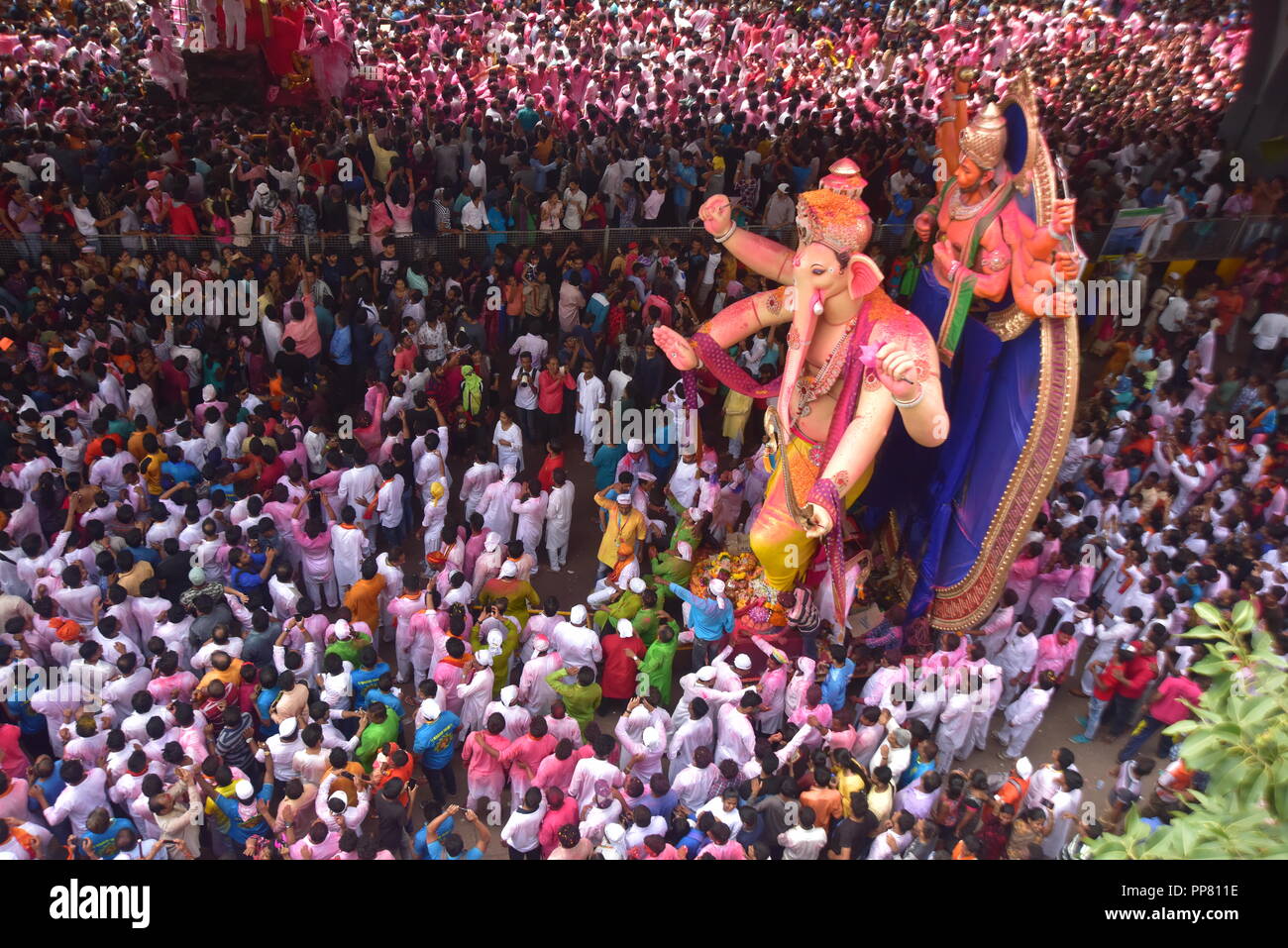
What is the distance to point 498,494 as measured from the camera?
350 inches

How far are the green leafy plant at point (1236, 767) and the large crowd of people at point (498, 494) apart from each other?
1688mm

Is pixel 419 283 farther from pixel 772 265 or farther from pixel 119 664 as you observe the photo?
pixel 119 664

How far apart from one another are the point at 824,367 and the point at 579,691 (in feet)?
9.61

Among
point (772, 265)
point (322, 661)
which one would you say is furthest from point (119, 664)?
point (772, 265)

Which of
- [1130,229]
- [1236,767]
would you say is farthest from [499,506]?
[1130,229]

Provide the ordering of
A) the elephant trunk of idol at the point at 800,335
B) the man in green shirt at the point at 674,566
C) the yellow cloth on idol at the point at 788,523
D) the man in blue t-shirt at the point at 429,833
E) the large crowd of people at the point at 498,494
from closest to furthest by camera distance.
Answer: the man in blue t-shirt at the point at 429,833
the large crowd of people at the point at 498,494
the elephant trunk of idol at the point at 800,335
the yellow cloth on idol at the point at 788,523
the man in green shirt at the point at 674,566

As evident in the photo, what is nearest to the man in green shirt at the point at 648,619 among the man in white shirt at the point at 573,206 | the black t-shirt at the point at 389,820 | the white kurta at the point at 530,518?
the white kurta at the point at 530,518

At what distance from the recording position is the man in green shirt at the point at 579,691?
713 centimetres

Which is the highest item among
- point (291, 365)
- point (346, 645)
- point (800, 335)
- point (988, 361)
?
point (800, 335)

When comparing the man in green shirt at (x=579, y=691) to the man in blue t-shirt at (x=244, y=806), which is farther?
the man in green shirt at (x=579, y=691)

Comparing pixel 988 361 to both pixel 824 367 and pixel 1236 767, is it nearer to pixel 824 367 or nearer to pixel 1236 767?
pixel 824 367

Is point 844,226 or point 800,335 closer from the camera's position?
point 844,226

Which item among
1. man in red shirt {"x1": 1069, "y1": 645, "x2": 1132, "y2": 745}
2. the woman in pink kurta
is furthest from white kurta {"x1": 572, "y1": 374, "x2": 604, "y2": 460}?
man in red shirt {"x1": 1069, "y1": 645, "x2": 1132, "y2": 745}

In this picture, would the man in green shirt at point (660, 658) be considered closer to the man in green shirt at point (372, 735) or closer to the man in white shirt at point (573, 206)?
the man in green shirt at point (372, 735)
